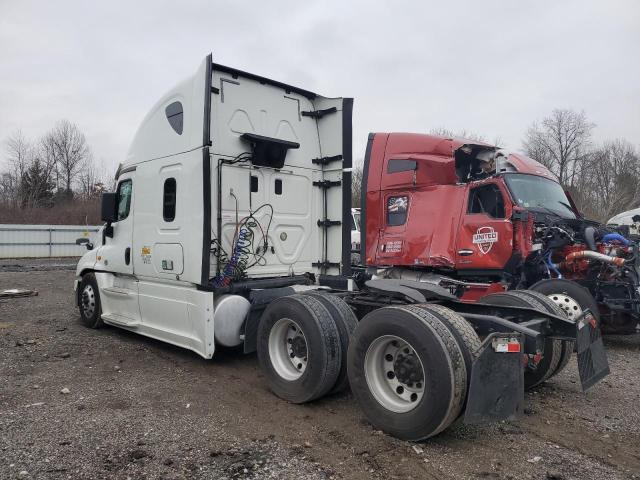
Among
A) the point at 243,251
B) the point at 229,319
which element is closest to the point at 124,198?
the point at 243,251

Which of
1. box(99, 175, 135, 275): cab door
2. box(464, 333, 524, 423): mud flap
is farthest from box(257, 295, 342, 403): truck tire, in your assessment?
box(99, 175, 135, 275): cab door

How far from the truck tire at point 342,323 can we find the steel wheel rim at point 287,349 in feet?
1.15

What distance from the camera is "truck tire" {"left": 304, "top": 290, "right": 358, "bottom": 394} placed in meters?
4.42

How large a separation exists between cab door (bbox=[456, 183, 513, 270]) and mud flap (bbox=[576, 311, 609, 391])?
10.9 ft

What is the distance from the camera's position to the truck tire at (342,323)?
174 inches

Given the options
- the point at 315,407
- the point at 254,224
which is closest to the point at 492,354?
the point at 315,407

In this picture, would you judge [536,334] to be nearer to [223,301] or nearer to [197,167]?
[223,301]

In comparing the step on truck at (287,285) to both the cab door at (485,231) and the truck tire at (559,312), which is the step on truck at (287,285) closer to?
the truck tire at (559,312)

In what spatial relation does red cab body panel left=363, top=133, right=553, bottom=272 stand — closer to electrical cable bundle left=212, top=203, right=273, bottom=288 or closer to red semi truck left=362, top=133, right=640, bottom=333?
red semi truck left=362, top=133, right=640, bottom=333

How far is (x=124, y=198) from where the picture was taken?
282 inches

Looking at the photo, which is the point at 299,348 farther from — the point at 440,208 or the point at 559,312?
the point at 440,208

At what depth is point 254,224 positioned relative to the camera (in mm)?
6164

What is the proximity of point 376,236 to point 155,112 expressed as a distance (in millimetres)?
4418

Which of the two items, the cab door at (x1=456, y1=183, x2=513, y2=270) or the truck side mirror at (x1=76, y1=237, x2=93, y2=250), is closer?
the cab door at (x1=456, y1=183, x2=513, y2=270)
